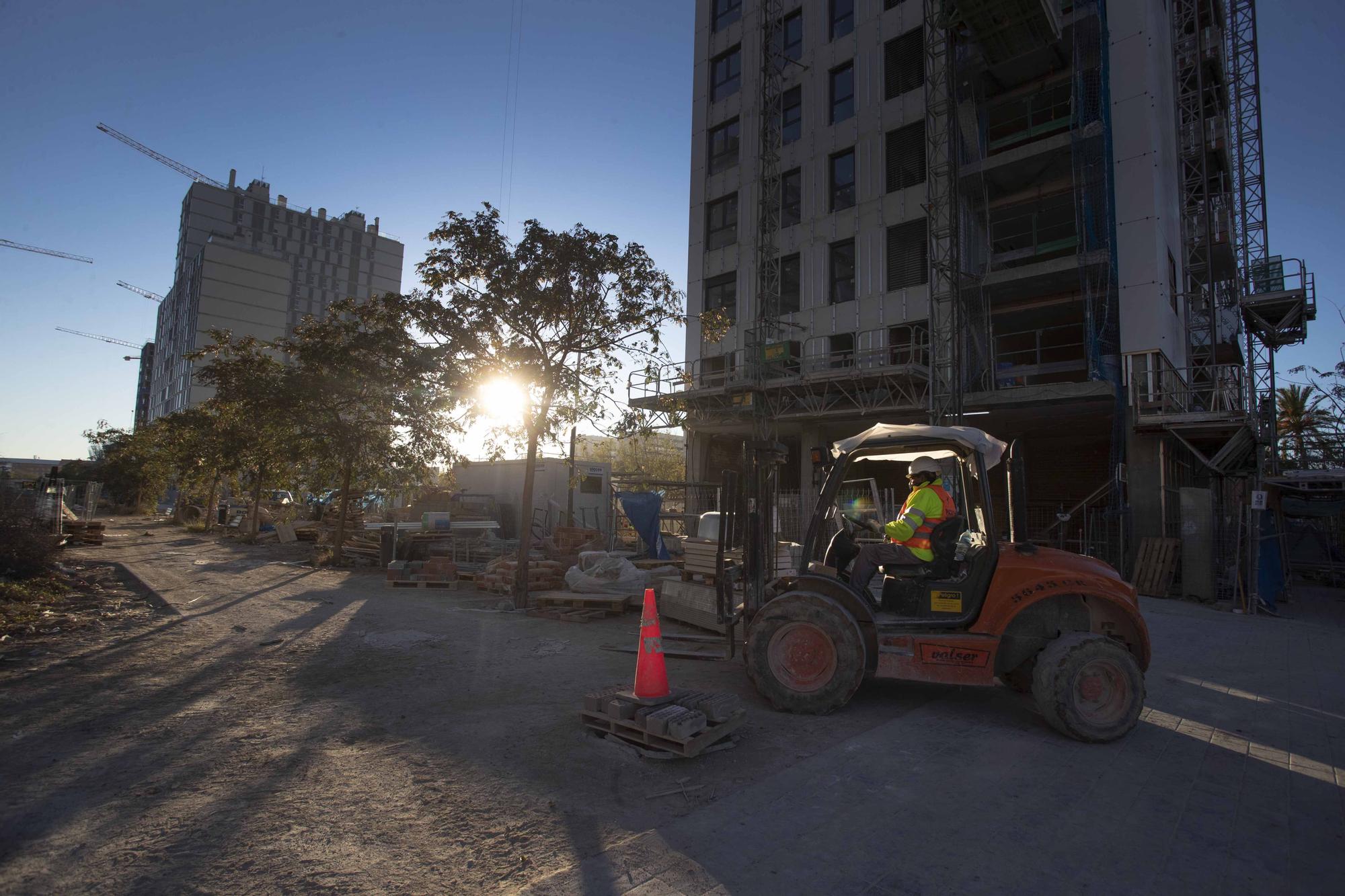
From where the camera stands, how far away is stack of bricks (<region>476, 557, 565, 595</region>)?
41.1ft

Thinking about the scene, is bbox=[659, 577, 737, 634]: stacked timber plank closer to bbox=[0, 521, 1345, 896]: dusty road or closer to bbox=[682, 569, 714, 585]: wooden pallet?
bbox=[682, 569, 714, 585]: wooden pallet

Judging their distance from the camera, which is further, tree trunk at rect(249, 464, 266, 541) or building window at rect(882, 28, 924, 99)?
building window at rect(882, 28, 924, 99)

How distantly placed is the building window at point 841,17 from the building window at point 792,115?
2297mm

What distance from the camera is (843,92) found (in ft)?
82.3

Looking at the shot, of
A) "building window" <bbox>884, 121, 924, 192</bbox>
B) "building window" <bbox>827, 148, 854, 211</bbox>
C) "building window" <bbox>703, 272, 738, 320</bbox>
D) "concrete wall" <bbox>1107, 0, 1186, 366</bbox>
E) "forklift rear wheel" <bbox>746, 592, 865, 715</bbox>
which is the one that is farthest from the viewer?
"building window" <bbox>703, 272, 738, 320</bbox>

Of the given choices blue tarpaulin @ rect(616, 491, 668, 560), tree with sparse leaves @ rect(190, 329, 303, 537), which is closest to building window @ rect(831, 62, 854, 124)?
blue tarpaulin @ rect(616, 491, 668, 560)

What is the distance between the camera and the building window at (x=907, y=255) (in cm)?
2242

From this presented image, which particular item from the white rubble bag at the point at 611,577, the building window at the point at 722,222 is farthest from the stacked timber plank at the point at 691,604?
the building window at the point at 722,222

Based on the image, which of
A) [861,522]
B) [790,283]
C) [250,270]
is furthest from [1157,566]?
[250,270]

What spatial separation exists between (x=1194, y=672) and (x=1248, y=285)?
27.3m

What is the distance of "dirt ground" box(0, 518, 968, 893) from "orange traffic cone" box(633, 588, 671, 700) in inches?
23.2

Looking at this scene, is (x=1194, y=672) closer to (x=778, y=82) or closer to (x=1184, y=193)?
(x=1184, y=193)

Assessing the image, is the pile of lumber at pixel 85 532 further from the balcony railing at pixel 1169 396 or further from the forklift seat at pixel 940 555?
the balcony railing at pixel 1169 396

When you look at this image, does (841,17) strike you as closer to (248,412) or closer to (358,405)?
(358,405)
